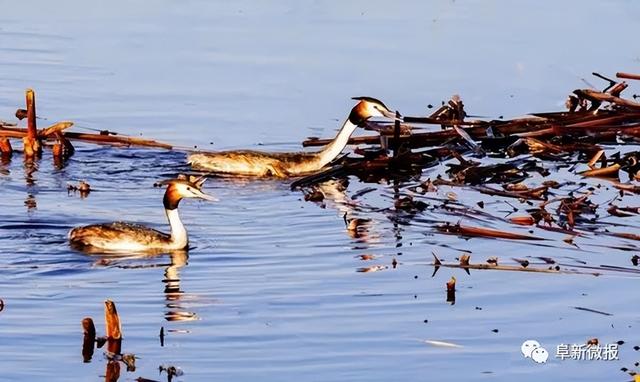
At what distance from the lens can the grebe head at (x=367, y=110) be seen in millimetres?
20172

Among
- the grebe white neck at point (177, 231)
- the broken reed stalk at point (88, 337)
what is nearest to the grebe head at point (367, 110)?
the grebe white neck at point (177, 231)

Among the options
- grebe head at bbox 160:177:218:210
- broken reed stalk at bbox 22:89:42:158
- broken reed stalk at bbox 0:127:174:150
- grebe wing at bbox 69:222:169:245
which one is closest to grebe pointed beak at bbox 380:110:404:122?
broken reed stalk at bbox 0:127:174:150

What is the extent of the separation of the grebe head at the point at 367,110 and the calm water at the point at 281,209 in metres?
1.07

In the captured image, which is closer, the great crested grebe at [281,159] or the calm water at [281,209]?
the calm water at [281,209]

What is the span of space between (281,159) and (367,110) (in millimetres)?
1303

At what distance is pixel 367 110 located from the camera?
66.5 feet

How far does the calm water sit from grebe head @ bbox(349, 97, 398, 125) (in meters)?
1.07

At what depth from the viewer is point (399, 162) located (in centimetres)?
1939

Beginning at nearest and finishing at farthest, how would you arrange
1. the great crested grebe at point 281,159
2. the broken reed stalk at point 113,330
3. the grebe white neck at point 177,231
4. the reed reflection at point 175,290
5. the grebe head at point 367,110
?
the broken reed stalk at point 113,330 → the reed reflection at point 175,290 → the grebe white neck at point 177,231 → the great crested grebe at point 281,159 → the grebe head at point 367,110

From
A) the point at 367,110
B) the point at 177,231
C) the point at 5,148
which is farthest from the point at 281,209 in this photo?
the point at 5,148

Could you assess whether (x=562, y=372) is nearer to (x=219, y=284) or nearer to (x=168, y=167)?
(x=219, y=284)

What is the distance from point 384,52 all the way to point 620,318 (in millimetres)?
13326

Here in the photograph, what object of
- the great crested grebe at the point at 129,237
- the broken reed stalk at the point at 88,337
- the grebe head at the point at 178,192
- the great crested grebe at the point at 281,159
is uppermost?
the great crested grebe at the point at 281,159

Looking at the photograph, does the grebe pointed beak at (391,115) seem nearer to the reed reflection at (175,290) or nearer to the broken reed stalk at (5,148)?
the broken reed stalk at (5,148)
